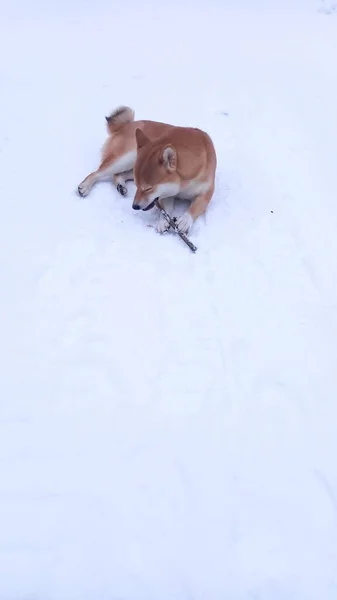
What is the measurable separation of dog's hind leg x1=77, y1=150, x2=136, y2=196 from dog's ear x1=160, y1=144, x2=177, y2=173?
0.58m

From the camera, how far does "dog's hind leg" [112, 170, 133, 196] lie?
14.2ft

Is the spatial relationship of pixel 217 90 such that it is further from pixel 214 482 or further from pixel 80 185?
pixel 214 482

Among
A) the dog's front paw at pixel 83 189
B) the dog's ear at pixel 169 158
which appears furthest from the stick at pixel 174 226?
the dog's front paw at pixel 83 189

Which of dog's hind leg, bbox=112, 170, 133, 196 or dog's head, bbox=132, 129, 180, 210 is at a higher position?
dog's head, bbox=132, 129, 180, 210

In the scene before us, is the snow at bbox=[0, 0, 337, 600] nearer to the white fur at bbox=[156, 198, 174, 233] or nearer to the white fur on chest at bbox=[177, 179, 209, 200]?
the white fur at bbox=[156, 198, 174, 233]

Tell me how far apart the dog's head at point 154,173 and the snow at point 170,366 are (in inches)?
9.7

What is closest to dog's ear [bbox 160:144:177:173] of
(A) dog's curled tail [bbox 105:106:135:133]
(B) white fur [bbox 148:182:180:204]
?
(B) white fur [bbox 148:182:180:204]

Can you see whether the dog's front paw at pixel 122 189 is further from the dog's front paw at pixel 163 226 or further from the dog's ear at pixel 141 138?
the dog's front paw at pixel 163 226

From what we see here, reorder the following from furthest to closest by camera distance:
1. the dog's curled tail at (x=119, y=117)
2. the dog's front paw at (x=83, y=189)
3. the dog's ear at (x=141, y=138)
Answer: the dog's curled tail at (x=119, y=117)
the dog's front paw at (x=83, y=189)
the dog's ear at (x=141, y=138)

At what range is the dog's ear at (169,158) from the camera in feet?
12.3

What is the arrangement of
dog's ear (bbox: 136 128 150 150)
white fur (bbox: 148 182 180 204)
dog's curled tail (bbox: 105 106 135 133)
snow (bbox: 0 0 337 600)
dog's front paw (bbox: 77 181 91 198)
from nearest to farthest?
snow (bbox: 0 0 337 600), white fur (bbox: 148 182 180 204), dog's ear (bbox: 136 128 150 150), dog's front paw (bbox: 77 181 91 198), dog's curled tail (bbox: 105 106 135 133)

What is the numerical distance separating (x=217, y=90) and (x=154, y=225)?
2.57 m

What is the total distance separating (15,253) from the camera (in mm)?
3770

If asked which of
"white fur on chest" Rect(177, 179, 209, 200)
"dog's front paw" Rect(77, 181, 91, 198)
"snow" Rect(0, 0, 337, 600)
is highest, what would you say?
"white fur on chest" Rect(177, 179, 209, 200)
